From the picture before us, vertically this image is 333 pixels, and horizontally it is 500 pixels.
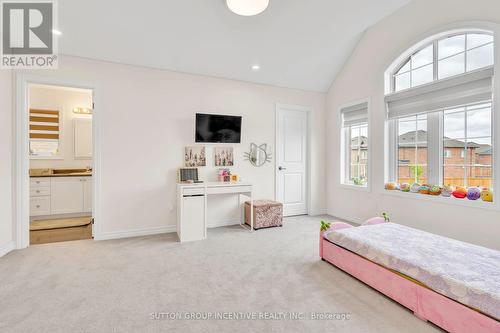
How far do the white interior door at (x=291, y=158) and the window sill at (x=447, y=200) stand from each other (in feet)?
5.34

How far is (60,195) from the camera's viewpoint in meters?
4.86

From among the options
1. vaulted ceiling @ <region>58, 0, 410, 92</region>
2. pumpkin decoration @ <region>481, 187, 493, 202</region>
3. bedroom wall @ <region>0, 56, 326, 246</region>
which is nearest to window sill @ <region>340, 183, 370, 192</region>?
pumpkin decoration @ <region>481, 187, 493, 202</region>

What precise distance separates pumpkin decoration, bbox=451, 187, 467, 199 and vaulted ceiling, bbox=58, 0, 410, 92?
Answer: 252cm

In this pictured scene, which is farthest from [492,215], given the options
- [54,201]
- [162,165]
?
[54,201]

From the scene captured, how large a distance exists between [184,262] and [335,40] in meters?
3.89

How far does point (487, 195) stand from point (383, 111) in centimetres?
169

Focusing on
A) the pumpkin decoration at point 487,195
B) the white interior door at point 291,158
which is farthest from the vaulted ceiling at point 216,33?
the pumpkin decoration at point 487,195

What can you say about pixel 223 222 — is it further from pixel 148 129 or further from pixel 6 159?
pixel 6 159

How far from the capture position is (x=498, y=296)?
145cm

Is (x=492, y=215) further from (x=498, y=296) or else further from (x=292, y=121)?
(x=292, y=121)

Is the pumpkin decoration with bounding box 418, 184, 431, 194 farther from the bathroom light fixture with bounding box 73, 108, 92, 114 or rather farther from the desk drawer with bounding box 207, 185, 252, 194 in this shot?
the bathroom light fixture with bounding box 73, 108, 92, 114

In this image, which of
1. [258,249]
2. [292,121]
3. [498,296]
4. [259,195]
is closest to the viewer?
[498,296]

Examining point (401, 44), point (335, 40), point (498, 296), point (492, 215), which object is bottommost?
point (498, 296)

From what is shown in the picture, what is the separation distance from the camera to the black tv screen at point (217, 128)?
4.05m
